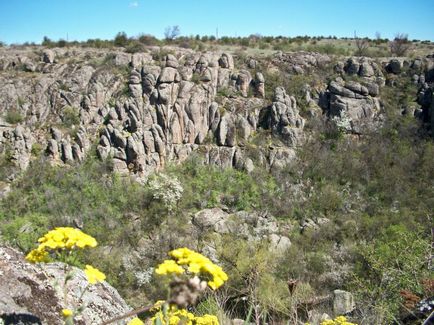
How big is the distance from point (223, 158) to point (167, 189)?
4258 mm

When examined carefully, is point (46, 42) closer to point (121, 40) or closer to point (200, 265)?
point (121, 40)

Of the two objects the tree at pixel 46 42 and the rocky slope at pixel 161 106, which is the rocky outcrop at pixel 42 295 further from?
the tree at pixel 46 42

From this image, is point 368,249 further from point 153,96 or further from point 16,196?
point 16,196

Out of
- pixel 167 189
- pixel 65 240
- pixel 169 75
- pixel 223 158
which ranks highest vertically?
pixel 169 75

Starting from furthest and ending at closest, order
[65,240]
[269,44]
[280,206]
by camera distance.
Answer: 1. [269,44]
2. [280,206]
3. [65,240]

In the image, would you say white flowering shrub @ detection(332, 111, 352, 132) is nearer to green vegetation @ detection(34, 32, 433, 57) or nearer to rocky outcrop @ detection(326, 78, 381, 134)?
rocky outcrop @ detection(326, 78, 381, 134)

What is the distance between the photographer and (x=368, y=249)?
1680 cm

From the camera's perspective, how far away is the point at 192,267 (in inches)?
78.2

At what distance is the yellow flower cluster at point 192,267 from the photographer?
1992mm

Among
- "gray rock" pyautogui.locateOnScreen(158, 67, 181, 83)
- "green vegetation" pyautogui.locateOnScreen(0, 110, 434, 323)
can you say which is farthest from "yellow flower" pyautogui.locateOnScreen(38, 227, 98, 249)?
"gray rock" pyautogui.locateOnScreen(158, 67, 181, 83)

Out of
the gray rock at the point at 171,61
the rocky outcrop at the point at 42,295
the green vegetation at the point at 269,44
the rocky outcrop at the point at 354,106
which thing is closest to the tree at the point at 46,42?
the green vegetation at the point at 269,44

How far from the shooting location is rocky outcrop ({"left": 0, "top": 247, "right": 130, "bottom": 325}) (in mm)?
3348

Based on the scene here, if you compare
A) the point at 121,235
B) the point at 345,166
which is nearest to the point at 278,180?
the point at 345,166

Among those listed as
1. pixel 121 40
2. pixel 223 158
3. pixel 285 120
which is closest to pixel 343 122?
pixel 285 120
